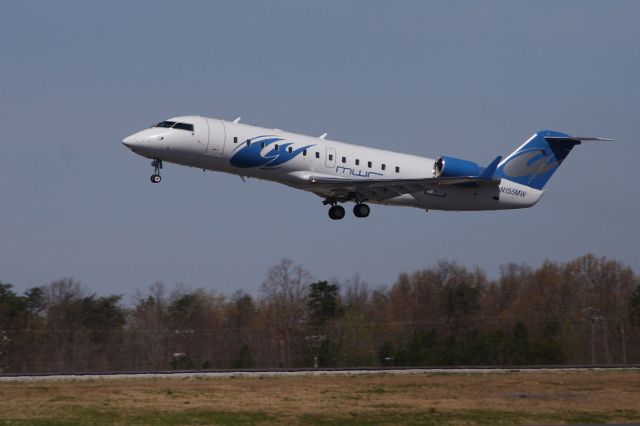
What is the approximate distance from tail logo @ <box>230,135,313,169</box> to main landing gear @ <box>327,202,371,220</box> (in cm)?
389

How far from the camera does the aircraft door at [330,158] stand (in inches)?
1448

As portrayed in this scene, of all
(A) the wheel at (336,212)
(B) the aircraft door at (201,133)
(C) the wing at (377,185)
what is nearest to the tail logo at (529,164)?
(C) the wing at (377,185)

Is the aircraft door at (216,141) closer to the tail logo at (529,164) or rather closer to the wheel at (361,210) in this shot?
the wheel at (361,210)

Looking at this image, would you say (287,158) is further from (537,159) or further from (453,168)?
(537,159)

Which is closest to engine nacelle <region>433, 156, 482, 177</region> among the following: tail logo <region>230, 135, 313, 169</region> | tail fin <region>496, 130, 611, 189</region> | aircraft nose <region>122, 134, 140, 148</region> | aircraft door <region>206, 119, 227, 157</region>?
tail fin <region>496, 130, 611, 189</region>

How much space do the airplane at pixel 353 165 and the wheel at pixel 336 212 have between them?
1.5 inches

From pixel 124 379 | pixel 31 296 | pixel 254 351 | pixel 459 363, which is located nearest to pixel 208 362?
pixel 254 351

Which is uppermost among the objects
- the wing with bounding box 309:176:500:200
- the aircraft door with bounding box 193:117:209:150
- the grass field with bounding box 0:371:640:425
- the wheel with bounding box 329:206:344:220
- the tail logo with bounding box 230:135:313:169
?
the aircraft door with bounding box 193:117:209:150

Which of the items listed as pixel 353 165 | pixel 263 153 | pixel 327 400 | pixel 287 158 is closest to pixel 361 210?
pixel 353 165

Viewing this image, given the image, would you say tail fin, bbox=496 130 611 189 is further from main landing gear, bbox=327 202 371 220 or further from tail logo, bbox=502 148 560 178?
main landing gear, bbox=327 202 371 220

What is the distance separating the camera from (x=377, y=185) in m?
36.6

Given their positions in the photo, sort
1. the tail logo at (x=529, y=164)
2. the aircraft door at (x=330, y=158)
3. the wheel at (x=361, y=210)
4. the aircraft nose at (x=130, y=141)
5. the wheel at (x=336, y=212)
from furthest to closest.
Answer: the tail logo at (x=529, y=164) → the wheel at (x=336, y=212) → the wheel at (x=361, y=210) → the aircraft door at (x=330, y=158) → the aircraft nose at (x=130, y=141)

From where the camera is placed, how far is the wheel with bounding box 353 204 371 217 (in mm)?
38969

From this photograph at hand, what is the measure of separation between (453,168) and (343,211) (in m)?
4.36
